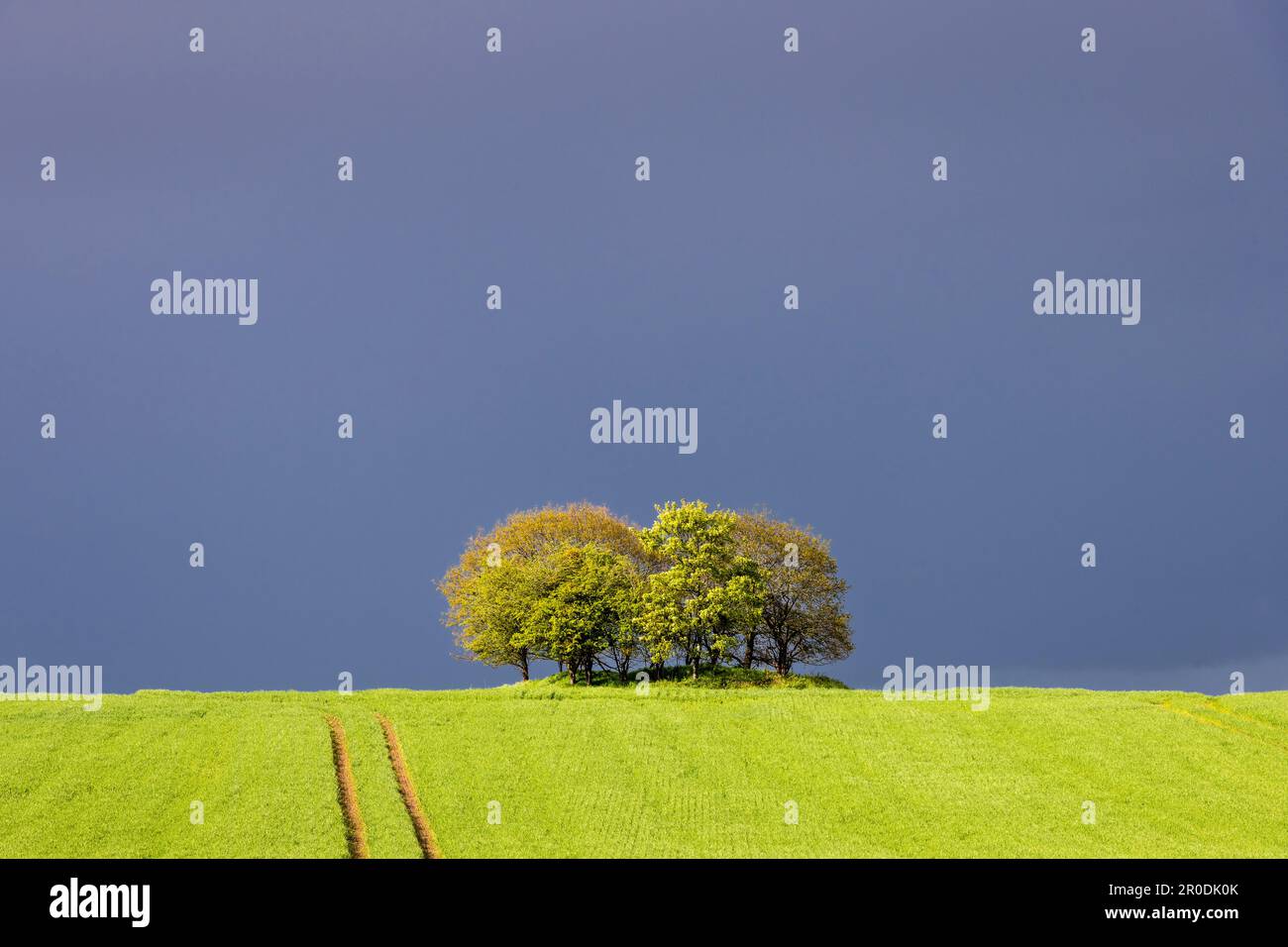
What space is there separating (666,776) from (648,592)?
89.9ft

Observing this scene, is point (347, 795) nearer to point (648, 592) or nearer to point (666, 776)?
point (666, 776)

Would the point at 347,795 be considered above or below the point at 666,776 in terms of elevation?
above

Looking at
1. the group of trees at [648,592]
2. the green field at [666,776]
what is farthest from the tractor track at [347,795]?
the group of trees at [648,592]

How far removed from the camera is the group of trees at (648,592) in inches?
2810

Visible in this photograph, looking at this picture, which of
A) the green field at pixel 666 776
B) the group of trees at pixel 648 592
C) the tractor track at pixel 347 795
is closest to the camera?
the tractor track at pixel 347 795

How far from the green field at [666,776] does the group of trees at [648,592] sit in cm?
1219

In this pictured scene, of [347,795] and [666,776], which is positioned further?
[666,776]

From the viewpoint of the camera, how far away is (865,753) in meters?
48.3

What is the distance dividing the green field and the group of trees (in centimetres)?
1219

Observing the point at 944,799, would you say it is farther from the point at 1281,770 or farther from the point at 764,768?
the point at 1281,770

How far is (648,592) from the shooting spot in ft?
237

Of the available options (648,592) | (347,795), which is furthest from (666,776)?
(648,592)

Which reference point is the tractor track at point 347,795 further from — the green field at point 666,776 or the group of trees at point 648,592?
the group of trees at point 648,592

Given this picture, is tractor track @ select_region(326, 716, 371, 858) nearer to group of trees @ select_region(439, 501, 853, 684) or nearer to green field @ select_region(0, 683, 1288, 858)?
green field @ select_region(0, 683, 1288, 858)
